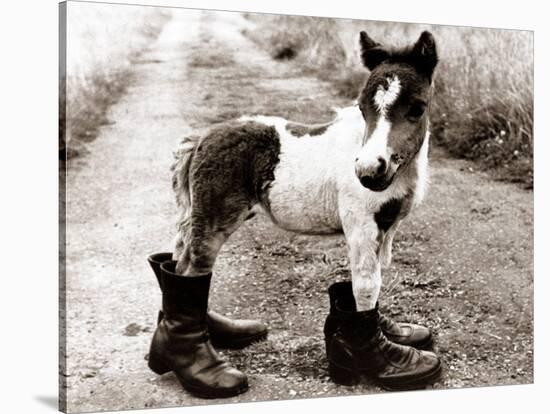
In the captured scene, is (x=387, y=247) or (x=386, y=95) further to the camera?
(x=387, y=247)

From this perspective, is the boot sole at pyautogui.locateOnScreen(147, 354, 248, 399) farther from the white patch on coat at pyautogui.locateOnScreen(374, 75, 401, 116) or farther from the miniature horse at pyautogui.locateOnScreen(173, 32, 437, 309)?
the white patch on coat at pyautogui.locateOnScreen(374, 75, 401, 116)

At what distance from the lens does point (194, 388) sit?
120 inches

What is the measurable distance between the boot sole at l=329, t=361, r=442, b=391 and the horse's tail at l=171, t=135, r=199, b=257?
31.8 inches

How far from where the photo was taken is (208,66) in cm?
318

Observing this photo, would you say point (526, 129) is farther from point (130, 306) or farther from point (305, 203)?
point (130, 306)

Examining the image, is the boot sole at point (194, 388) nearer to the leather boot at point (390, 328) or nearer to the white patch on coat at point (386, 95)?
the leather boot at point (390, 328)

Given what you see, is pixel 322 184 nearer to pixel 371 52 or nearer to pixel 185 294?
pixel 371 52

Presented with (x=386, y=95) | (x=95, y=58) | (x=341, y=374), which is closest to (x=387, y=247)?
(x=341, y=374)

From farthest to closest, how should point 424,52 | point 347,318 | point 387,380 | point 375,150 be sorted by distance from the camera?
point 387,380 → point 347,318 → point 424,52 → point 375,150

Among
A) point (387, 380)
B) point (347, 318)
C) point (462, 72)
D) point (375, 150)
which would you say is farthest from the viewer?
point (462, 72)

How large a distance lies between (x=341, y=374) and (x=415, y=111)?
1095 mm

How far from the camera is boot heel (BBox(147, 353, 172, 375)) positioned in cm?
302

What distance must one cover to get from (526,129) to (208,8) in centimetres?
157

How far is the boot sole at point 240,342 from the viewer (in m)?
3.13
